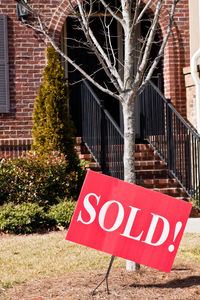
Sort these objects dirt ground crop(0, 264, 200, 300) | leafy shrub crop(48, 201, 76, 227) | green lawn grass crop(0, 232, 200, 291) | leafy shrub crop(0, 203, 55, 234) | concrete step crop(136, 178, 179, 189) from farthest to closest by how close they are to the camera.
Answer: concrete step crop(136, 178, 179, 189) → leafy shrub crop(48, 201, 76, 227) → leafy shrub crop(0, 203, 55, 234) → green lawn grass crop(0, 232, 200, 291) → dirt ground crop(0, 264, 200, 300)

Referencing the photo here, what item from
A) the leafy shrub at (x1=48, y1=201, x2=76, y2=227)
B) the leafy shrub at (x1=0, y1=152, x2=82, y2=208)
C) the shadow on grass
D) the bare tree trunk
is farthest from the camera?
the leafy shrub at (x1=0, y1=152, x2=82, y2=208)

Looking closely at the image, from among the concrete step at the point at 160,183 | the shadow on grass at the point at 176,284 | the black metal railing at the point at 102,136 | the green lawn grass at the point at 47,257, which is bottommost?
the green lawn grass at the point at 47,257

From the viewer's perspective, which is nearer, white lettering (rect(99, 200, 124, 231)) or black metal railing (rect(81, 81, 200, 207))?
white lettering (rect(99, 200, 124, 231))

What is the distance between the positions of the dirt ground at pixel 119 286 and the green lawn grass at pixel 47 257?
29 cm

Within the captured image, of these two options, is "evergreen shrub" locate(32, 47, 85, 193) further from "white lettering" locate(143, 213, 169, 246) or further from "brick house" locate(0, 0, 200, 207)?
"white lettering" locate(143, 213, 169, 246)

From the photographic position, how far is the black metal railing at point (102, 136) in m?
9.82

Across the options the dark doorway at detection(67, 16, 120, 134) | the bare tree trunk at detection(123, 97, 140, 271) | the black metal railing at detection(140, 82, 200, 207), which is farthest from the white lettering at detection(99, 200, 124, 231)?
the dark doorway at detection(67, 16, 120, 134)

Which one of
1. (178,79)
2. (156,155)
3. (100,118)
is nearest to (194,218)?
(156,155)

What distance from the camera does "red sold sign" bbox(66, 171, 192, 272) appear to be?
15.6 feet

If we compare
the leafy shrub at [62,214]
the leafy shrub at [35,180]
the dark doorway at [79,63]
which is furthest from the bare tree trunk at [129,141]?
the dark doorway at [79,63]

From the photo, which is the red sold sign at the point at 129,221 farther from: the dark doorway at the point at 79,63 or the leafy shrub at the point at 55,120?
the dark doorway at the point at 79,63

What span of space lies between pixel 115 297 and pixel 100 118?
584cm

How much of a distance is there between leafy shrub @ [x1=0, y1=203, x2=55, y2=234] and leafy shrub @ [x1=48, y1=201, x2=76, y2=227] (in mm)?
114

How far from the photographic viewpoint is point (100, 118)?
33.6 ft
